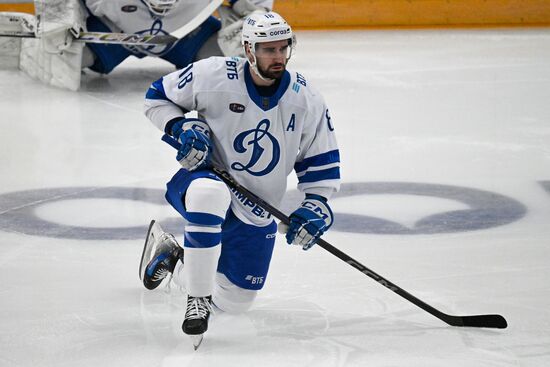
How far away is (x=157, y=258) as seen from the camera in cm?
301

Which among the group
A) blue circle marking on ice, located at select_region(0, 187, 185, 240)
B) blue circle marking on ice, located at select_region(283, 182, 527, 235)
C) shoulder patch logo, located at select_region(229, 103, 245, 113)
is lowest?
blue circle marking on ice, located at select_region(0, 187, 185, 240)

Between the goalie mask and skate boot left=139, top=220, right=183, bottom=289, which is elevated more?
the goalie mask

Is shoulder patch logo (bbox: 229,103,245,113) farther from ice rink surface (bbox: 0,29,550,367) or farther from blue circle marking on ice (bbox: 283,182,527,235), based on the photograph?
blue circle marking on ice (bbox: 283,182,527,235)

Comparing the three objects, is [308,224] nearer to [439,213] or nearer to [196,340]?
[196,340]

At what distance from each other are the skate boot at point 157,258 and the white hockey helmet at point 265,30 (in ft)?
2.17

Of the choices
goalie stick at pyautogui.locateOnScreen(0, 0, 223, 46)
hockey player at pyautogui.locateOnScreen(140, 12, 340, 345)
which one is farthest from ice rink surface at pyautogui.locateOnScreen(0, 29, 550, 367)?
goalie stick at pyautogui.locateOnScreen(0, 0, 223, 46)

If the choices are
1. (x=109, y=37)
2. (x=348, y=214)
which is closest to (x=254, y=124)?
(x=348, y=214)

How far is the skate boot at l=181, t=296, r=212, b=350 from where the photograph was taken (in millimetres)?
2547

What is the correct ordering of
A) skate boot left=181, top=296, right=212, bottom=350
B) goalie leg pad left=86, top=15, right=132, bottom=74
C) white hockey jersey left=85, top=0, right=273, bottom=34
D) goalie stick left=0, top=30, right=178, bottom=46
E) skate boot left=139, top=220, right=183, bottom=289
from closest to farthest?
1. skate boot left=181, top=296, right=212, bottom=350
2. skate boot left=139, top=220, right=183, bottom=289
3. goalie stick left=0, top=30, right=178, bottom=46
4. white hockey jersey left=85, top=0, right=273, bottom=34
5. goalie leg pad left=86, top=15, right=132, bottom=74

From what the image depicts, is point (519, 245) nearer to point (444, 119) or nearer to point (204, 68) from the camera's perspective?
point (204, 68)

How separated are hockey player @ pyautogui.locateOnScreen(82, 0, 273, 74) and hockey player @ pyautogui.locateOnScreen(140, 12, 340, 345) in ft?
11.8

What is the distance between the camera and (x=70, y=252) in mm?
3393

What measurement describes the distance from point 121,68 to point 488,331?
492 cm

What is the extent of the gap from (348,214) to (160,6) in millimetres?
2817
